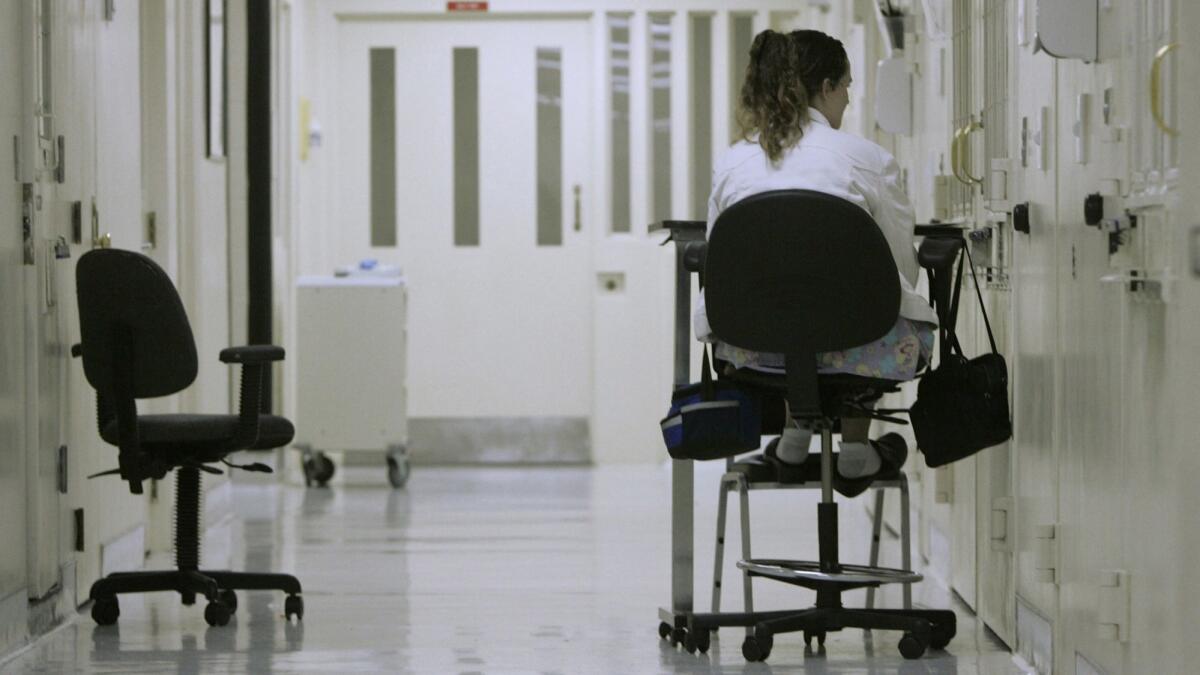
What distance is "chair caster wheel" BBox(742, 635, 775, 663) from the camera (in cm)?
334

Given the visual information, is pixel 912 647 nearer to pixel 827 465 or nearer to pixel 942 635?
pixel 942 635

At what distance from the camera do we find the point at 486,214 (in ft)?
27.3

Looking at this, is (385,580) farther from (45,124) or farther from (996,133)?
(996,133)

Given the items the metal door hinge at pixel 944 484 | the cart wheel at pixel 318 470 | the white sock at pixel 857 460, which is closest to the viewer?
the white sock at pixel 857 460

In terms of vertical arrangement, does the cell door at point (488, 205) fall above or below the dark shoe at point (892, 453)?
above

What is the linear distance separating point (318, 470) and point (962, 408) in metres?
4.49

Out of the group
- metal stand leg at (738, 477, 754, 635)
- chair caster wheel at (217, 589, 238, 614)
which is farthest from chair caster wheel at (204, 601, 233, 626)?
metal stand leg at (738, 477, 754, 635)

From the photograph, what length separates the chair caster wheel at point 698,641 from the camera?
11.4 ft

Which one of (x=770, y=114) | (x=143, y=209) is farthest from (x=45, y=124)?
(x=770, y=114)

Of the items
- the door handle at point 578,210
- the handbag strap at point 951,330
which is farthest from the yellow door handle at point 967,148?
the door handle at point 578,210

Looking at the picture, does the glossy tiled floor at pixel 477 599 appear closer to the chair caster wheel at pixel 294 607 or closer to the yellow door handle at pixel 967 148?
the chair caster wheel at pixel 294 607

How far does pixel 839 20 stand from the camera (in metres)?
7.33

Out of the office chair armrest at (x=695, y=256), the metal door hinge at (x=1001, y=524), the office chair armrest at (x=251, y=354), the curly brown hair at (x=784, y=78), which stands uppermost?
the curly brown hair at (x=784, y=78)

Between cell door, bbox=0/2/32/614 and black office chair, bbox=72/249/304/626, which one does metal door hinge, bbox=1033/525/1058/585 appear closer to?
black office chair, bbox=72/249/304/626
